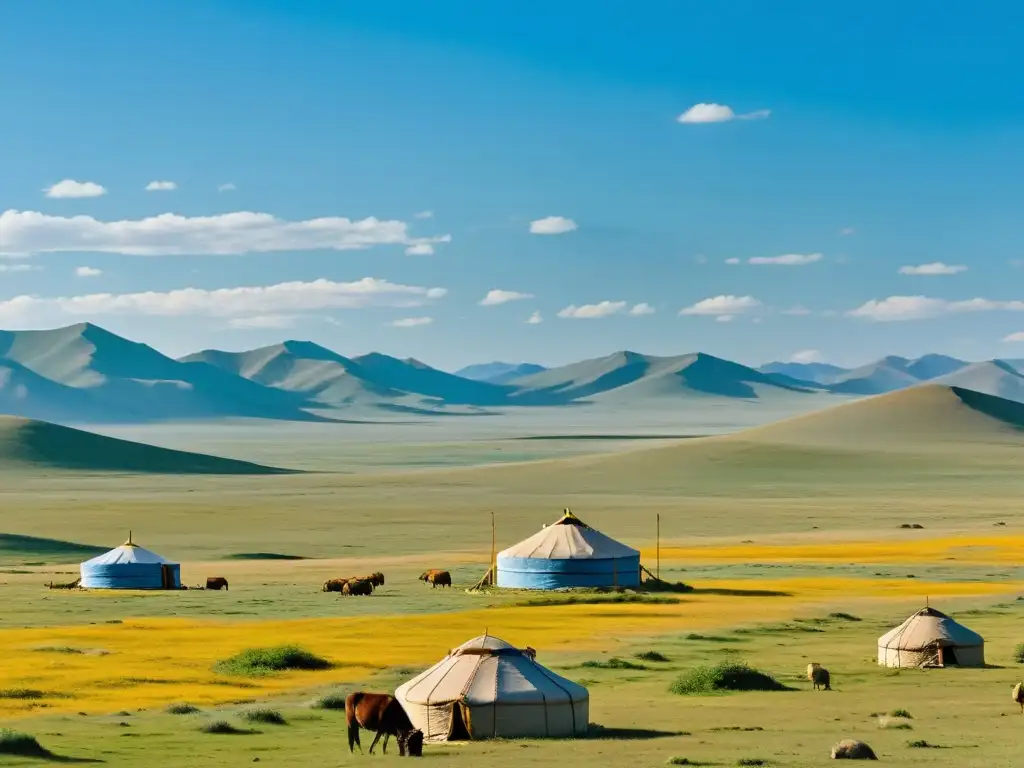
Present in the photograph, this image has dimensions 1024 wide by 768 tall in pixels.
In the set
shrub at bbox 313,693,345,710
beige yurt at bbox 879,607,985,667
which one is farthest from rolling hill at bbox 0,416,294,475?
shrub at bbox 313,693,345,710

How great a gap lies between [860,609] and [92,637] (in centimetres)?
2031

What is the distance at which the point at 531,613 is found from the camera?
161ft

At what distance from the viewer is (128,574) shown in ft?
193

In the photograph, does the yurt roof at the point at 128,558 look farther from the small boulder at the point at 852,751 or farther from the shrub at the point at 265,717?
the small boulder at the point at 852,751

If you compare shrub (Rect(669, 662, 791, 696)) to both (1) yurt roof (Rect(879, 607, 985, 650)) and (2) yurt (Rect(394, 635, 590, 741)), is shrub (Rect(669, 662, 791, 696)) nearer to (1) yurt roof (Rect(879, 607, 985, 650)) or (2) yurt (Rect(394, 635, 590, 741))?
(1) yurt roof (Rect(879, 607, 985, 650))

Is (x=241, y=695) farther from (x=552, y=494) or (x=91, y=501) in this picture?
(x=552, y=494)

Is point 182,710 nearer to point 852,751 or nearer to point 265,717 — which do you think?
point 265,717

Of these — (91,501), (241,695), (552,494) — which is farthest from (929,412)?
(241,695)

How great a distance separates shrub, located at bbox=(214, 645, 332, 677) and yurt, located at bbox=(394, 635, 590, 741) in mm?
9939

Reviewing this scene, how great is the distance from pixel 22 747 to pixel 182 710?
5.53m

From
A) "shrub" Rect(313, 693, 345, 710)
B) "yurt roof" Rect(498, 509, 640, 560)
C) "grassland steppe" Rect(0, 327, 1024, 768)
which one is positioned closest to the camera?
"grassland steppe" Rect(0, 327, 1024, 768)

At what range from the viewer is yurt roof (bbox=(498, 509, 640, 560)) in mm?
55312

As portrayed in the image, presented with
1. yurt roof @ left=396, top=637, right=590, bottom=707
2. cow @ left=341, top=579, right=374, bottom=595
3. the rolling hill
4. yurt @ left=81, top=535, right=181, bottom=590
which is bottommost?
yurt roof @ left=396, top=637, right=590, bottom=707

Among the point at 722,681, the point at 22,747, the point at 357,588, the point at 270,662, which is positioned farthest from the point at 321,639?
the point at 22,747
